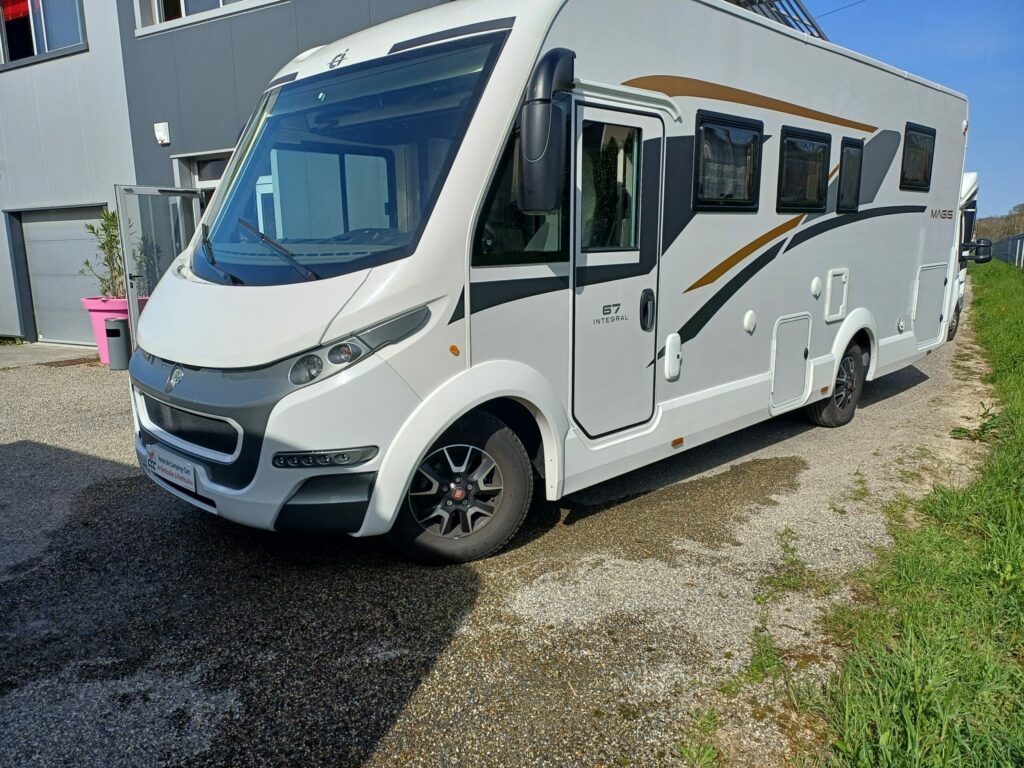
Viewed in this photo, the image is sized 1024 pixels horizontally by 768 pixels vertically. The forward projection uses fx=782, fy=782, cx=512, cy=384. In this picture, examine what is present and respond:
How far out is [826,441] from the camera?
629cm

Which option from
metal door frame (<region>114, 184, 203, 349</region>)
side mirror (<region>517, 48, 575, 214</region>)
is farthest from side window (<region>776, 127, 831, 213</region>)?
metal door frame (<region>114, 184, 203, 349</region>)

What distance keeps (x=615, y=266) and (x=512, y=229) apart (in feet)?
2.44

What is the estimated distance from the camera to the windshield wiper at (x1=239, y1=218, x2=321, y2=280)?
3.42 metres

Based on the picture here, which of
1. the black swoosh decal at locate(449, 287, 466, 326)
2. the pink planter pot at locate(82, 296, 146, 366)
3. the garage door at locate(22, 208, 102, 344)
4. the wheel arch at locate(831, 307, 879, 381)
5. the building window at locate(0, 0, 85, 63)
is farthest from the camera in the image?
the garage door at locate(22, 208, 102, 344)

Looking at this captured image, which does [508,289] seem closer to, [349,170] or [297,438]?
[349,170]

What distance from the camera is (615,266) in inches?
164

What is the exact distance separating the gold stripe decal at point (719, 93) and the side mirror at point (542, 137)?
772 millimetres

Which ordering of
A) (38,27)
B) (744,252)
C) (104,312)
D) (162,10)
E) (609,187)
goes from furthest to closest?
(38,27) < (162,10) < (104,312) < (744,252) < (609,187)

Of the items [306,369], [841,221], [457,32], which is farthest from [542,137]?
[841,221]

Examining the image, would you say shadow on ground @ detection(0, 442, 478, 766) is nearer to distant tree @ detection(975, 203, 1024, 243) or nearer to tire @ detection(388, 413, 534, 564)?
tire @ detection(388, 413, 534, 564)

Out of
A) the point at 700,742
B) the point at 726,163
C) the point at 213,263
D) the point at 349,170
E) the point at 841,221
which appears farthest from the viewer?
the point at 841,221

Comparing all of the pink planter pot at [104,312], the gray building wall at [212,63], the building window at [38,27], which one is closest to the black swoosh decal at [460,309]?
the gray building wall at [212,63]

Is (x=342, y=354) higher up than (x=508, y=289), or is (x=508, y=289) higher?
(x=508, y=289)

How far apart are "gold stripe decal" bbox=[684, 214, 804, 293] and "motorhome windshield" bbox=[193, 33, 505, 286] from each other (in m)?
1.86
